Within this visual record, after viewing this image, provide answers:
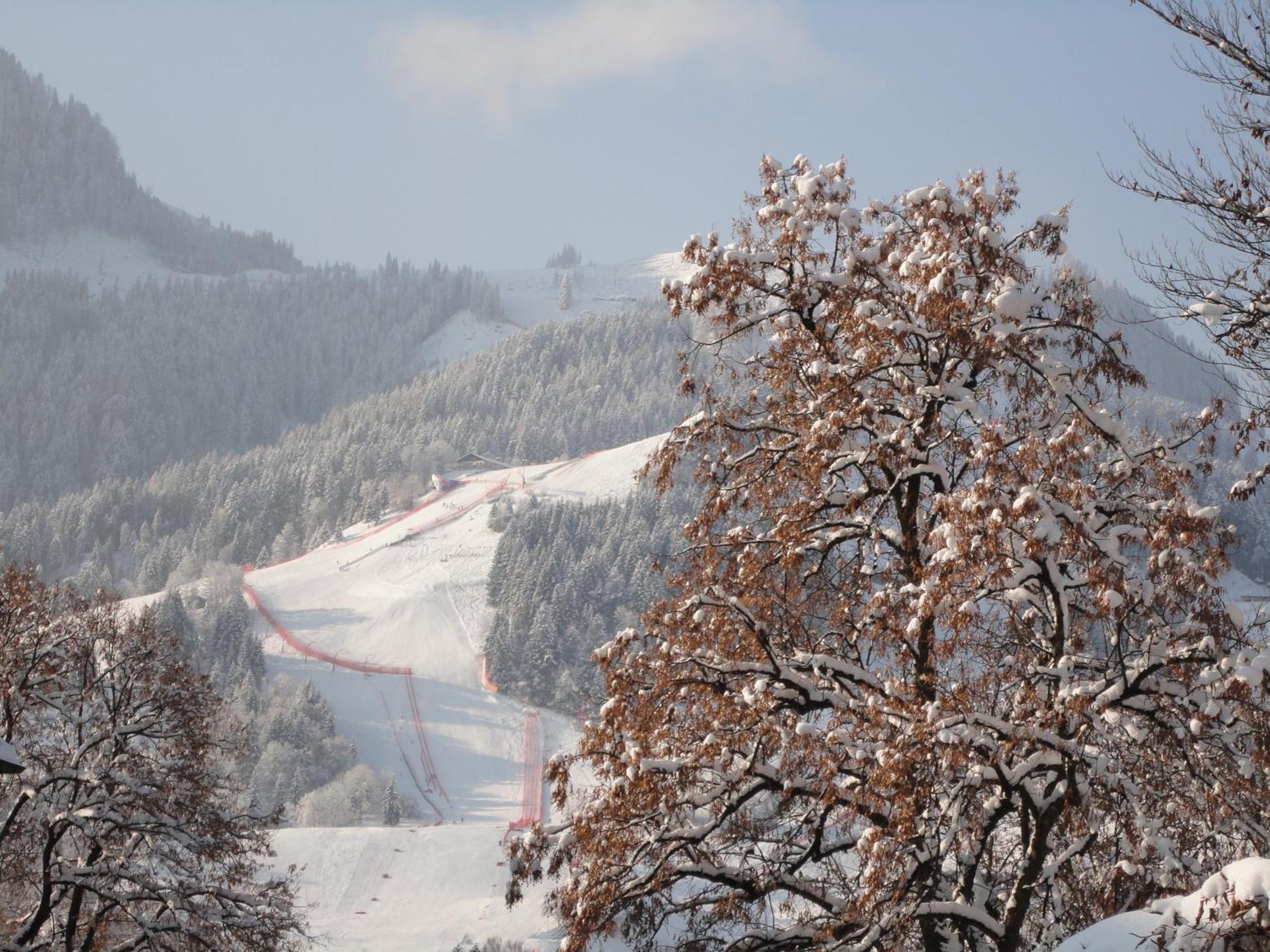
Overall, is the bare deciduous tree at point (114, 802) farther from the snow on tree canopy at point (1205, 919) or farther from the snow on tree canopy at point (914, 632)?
the snow on tree canopy at point (1205, 919)

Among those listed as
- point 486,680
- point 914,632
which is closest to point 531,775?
point 486,680

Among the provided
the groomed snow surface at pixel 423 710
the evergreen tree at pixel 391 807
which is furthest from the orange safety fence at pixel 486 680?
the evergreen tree at pixel 391 807

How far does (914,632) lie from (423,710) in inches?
3239

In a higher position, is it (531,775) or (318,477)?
(318,477)

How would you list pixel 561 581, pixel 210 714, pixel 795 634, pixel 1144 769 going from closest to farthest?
pixel 1144 769
pixel 795 634
pixel 210 714
pixel 561 581

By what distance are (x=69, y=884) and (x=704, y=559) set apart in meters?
9.78

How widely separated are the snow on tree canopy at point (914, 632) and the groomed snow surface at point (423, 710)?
24.9 meters

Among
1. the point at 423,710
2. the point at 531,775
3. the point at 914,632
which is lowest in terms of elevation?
the point at 531,775

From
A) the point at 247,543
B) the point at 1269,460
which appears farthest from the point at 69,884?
the point at 247,543

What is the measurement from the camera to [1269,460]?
9.37 metres

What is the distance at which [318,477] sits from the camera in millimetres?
154750

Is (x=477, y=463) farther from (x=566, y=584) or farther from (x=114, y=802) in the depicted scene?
(x=114, y=802)

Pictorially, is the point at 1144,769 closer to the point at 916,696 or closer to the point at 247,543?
the point at 916,696

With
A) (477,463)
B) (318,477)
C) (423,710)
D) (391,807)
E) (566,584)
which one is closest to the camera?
(391,807)
